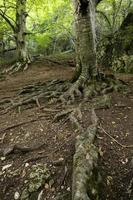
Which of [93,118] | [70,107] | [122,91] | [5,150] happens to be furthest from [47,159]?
[122,91]

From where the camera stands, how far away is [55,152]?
4.21 metres

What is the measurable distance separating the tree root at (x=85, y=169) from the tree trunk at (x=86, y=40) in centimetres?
273

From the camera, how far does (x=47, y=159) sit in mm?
4062

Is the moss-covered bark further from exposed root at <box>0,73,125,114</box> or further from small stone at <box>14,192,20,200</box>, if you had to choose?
small stone at <box>14,192,20,200</box>

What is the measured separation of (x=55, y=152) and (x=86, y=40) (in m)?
3.45

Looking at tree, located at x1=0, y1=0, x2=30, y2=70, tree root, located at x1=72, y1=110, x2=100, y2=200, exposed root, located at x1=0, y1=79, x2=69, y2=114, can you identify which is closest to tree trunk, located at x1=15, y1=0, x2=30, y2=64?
tree, located at x1=0, y1=0, x2=30, y2=70

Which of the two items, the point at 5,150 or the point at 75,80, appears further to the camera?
the point at 75,80

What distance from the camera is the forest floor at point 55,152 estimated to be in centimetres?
354

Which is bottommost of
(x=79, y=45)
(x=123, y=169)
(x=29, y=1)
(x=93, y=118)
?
(x=123, y=169)

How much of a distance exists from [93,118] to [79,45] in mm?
2481

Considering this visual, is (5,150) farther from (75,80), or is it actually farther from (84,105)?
(75,80)

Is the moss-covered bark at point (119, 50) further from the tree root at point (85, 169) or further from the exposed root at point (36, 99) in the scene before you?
the tree root at point (85, 169)

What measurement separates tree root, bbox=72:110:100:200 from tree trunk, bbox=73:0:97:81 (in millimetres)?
2727

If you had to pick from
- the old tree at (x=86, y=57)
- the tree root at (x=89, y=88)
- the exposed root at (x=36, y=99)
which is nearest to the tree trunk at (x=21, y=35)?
the exposed root at (x=36, y=99)
